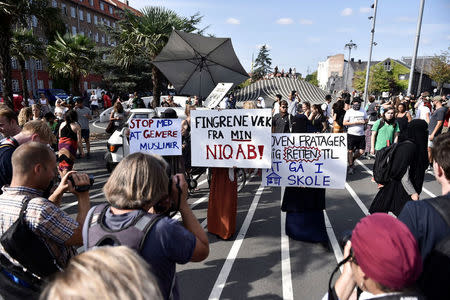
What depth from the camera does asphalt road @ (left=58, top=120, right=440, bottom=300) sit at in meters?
3.46

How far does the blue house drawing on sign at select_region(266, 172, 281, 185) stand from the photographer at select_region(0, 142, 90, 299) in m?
2.89

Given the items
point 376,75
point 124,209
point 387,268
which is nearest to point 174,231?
point 124,209

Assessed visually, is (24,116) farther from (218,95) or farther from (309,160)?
(309,160)

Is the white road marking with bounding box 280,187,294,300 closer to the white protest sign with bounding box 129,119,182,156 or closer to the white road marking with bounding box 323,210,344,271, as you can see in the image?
the white road marking with bounding box 323,210,344,271

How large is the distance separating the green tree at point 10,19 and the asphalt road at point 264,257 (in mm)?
6138

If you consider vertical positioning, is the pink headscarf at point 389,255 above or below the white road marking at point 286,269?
above

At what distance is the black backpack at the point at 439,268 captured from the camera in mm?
1654

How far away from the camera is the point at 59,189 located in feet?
6.68

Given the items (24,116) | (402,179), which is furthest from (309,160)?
(24,116)

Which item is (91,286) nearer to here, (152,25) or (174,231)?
(174,231)

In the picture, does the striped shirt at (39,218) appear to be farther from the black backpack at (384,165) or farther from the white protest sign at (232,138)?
the black backpack at (384,165)

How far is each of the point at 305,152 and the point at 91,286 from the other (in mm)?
3836

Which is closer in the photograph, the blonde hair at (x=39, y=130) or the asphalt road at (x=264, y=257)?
the asphalt road at (x=264, y=257)

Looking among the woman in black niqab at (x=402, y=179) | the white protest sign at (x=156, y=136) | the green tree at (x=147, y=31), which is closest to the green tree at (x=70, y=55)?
the green tree at (x=147, y=31)
